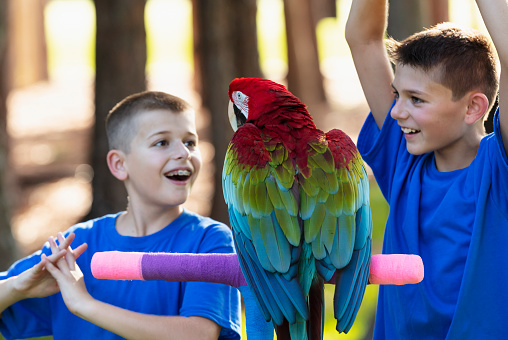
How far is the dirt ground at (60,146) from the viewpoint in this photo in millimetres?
7631

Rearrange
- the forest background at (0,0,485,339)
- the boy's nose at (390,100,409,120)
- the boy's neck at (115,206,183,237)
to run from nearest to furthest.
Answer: the boy's nose at (390,100,409,120) < the boy's neck at (115,206,183,237) < the forest background at (0,0,485,339)

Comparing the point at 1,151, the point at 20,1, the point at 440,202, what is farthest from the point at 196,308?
the point at 20,1

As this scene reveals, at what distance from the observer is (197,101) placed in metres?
15.0

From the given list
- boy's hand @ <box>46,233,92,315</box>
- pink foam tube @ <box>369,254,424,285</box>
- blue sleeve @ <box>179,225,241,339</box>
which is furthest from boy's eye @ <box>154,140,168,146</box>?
pink foam tube @ <box>369,254,424,285</box>

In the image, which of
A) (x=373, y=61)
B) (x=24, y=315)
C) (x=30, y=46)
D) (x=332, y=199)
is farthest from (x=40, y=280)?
(x=30, y=46)

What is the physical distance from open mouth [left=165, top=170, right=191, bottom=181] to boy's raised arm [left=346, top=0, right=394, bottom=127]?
0.69m

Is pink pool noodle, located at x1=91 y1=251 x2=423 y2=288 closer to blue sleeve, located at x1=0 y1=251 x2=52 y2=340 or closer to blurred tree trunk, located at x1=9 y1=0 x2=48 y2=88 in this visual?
blue sleeve, located at x1=0 y1=251 x2=52 y2=340

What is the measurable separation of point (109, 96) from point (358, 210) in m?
4.19

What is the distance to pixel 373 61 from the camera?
7.14ft

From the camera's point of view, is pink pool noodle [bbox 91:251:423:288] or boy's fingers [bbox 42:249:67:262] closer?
pink pool noodle [bbox 91:251:423:288]

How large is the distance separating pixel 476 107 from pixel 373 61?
42cm

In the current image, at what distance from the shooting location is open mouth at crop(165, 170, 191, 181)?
2.09 m

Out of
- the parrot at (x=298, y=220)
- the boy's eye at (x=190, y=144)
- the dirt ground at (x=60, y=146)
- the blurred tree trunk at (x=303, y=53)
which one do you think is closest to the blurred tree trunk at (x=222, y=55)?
the dirt ground at (x=60, y=146)

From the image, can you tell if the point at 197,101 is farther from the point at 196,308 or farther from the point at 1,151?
the point at 196,308
